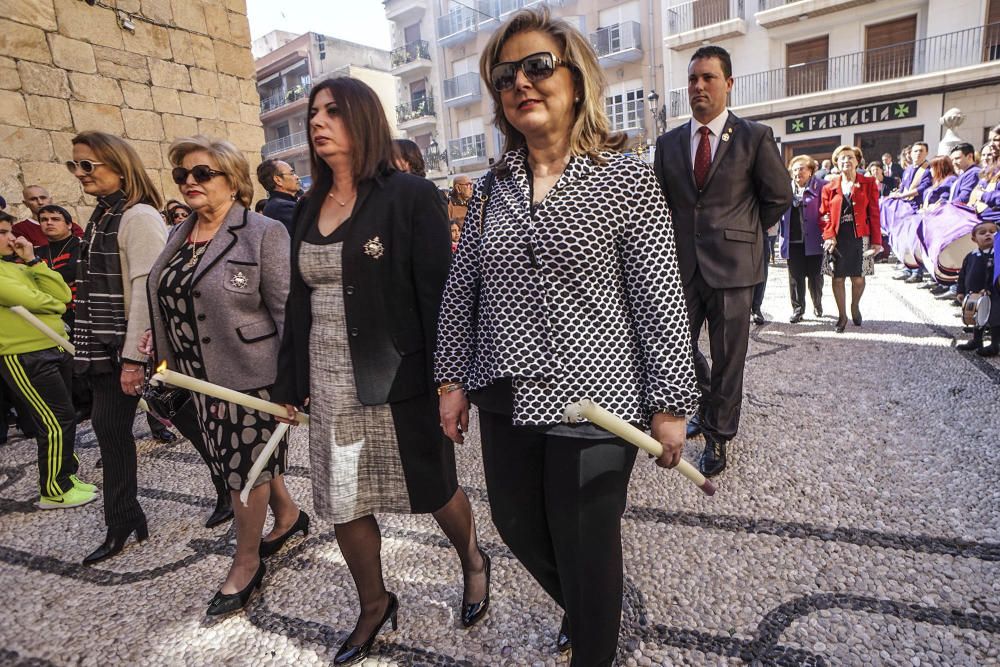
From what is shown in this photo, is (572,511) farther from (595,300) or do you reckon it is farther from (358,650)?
(358,650)

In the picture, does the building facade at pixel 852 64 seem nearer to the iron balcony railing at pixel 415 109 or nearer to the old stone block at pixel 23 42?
the iron balcony railing at pixel 415 109

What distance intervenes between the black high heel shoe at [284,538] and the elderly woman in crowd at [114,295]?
2.47ft

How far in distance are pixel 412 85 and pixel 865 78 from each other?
2105 centimetres

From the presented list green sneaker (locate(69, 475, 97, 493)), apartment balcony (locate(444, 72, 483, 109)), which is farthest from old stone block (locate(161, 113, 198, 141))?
apartment balcony (locate(444, 72, 483, 109))

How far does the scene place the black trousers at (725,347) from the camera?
3.14 meters

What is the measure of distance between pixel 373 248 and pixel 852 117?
20.8 meters

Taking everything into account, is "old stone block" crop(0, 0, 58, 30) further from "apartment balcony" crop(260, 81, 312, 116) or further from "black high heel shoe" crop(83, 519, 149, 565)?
"apartment balcony" crop(260, 81, 312, 116)

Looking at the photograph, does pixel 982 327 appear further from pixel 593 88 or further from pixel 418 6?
pixel 418 6

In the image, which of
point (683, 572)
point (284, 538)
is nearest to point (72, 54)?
point (284, 538)

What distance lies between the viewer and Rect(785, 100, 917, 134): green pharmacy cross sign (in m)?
17.2

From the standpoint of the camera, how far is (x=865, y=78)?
17.7 metres

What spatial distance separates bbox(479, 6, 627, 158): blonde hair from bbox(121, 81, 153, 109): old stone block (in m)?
7.27

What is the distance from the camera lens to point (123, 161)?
2.62 metres

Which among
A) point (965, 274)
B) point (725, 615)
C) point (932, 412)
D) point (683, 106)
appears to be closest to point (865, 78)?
point (683, 106)
